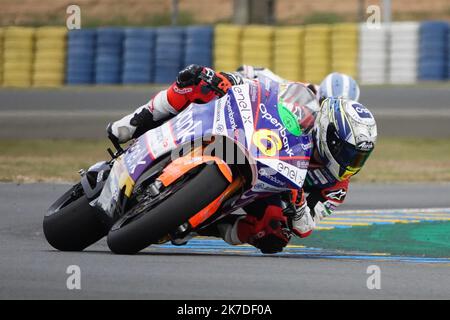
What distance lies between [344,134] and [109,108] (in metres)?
14.4

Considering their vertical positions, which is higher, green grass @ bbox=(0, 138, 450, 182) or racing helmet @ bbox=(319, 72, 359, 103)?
racing helmet @ bbox=(319, 72, 359, 103)

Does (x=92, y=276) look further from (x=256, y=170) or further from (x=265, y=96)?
(x=265, y=96)

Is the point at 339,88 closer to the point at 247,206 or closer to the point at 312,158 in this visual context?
the point at 312,158

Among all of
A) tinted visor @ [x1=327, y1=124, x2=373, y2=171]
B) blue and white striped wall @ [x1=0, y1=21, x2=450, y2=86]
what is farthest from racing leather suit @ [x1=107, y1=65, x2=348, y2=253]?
blue and white striped wall @ [x1=0, y1=21, x2=450, y2=86]

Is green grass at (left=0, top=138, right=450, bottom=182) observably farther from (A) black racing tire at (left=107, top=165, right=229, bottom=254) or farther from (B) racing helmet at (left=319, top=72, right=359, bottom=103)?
(A) black racing tire at (left=107, top=165, right=229, bottom=254)

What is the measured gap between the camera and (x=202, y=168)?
275 inches

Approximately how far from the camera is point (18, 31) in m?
22.1

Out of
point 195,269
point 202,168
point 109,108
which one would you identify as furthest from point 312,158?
point 109,108

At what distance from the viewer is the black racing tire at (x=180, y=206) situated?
6859 mm

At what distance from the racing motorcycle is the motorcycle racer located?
0.18m

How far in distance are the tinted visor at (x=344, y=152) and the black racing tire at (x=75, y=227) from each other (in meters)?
1.64

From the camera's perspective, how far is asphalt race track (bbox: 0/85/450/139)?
20.6 m

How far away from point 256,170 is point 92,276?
1.35 m
